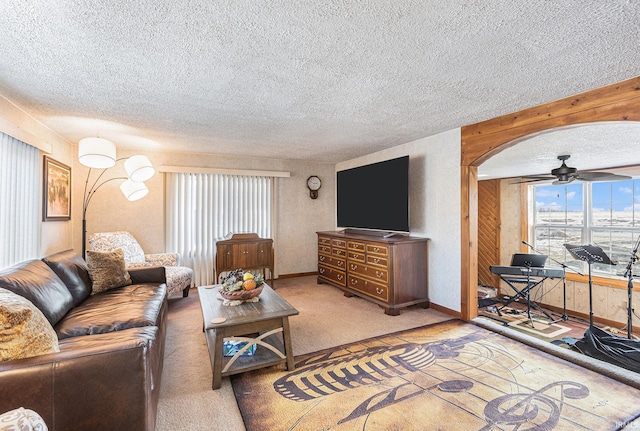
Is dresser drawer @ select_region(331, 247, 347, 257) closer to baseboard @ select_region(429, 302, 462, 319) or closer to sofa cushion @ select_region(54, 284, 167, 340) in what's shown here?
baseboard @ select_region(429, 302, 462, 319)

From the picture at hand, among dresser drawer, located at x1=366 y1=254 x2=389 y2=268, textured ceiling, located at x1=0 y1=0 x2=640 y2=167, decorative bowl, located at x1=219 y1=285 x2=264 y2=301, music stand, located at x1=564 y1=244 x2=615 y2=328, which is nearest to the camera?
textured ceiling, located at x1=0 y1=0 x2=640 y2=167

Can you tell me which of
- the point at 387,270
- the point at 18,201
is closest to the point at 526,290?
the point at 387,270

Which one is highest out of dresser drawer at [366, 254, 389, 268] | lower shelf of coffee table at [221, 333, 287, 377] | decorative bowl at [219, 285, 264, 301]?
dresser drawer at [366, 254, 389, 268]

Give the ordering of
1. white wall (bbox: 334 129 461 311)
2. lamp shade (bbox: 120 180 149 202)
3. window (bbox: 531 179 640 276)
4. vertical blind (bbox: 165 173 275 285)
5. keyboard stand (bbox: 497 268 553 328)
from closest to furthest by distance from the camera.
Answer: white wall (bbox: 334 129 461 311), lamp shade (bbox: 120 180 149 202), keyboard stand (bbox: 497 268 553 328), vertical blind (bbox: 165 173 275 285), window (bbox: 531 179 640 276)

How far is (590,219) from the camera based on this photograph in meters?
5.40

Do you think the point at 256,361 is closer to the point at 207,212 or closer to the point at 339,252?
the point at 339,252

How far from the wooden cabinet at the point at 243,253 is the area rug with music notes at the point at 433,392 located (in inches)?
94.0

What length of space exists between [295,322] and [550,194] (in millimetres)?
5763

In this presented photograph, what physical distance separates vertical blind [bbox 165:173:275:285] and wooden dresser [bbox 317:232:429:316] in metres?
1.94

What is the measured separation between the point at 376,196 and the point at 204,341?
3.01 m

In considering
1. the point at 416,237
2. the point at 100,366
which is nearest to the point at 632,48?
the point at 416,237

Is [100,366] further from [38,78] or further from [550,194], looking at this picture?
[550,194]

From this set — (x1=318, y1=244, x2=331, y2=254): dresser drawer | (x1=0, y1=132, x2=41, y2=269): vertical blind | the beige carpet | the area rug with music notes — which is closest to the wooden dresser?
the beige carpet

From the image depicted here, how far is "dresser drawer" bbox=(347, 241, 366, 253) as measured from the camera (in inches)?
164
